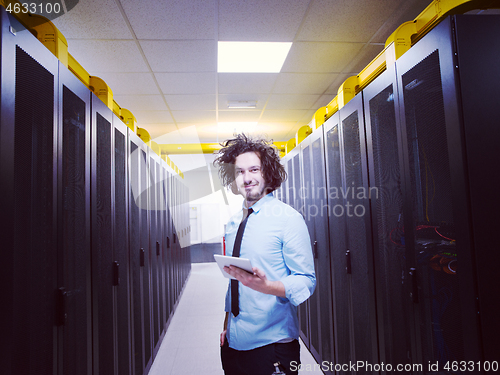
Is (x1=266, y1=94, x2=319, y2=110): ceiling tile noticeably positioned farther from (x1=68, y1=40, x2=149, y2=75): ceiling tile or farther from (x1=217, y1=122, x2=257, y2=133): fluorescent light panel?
(x1=68, y1=40, x2=149, y2=75): ceiling tile

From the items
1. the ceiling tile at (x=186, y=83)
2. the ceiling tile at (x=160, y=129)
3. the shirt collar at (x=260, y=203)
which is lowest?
the shirt collar at (x=260, y=203)

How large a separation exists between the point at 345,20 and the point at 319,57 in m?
0.50

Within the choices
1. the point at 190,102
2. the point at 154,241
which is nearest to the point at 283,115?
the point at 190,102

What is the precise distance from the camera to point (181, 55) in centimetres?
241

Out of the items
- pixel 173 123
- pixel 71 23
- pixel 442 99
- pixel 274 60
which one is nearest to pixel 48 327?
pixel 442 99

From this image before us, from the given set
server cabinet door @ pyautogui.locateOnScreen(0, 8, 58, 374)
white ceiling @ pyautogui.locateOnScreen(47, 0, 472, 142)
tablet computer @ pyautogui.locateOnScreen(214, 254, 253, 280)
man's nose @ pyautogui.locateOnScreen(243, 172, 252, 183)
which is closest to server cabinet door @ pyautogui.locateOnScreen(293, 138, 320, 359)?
white ceiling @ pyautogui.locateOnScreen(47, 0, 472, 142)

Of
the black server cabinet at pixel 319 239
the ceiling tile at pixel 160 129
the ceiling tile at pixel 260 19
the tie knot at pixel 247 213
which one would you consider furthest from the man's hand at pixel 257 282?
the ceiling tile at pixel 160 129

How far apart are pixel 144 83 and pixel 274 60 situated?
1.36 metres

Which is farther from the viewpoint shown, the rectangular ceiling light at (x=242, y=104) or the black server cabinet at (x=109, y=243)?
the rectangular ceiling light at (x=242, y=104)

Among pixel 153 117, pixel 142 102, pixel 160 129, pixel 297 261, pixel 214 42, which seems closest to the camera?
pixel 297 261

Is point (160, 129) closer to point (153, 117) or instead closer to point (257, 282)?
point (153, 117)

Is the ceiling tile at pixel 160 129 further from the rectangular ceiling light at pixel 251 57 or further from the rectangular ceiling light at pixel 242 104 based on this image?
the rectangular ceiling light at pixel 251 57

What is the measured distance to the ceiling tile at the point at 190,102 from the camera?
331 centimetres

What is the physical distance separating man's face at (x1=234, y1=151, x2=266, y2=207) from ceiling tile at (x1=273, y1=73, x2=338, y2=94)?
1.78 m
